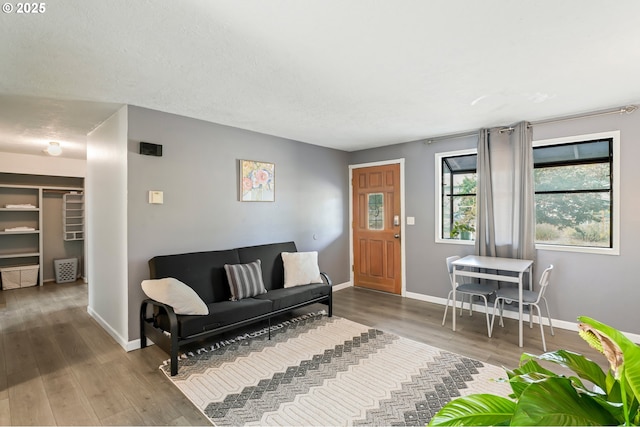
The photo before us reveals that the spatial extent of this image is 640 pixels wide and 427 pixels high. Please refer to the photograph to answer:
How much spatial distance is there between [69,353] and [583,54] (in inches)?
195

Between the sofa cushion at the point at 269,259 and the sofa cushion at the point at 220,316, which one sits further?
the sofa cushion at the point at 269,259

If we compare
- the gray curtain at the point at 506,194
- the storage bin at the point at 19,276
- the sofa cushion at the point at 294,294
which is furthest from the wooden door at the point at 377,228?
the storage bin at the point at 19,276

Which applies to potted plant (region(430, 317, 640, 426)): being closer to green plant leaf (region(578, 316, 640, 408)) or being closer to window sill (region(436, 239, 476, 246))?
green plant leaf (region(578, 316, 640, 408))

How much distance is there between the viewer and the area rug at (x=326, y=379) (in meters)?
2.13

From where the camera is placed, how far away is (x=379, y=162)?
523 centimetres

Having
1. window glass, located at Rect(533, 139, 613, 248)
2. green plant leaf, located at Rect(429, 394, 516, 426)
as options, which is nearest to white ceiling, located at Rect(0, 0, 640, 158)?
window glass, located at Rect(533, 139, 613, 248)

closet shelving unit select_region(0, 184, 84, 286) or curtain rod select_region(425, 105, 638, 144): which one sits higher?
curtain rod select_region(425, 105, 638, 144)

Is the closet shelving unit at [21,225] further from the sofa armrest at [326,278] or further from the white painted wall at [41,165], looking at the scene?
the sofa armrest at [326,278]

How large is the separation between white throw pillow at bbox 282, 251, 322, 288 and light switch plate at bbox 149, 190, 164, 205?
1.62 metres

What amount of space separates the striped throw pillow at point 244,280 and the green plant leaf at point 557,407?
3068 mm

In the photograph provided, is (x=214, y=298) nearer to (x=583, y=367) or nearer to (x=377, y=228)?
(x=377, y=228)

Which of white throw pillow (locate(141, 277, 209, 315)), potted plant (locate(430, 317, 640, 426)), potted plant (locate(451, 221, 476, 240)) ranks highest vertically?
potted plant (locate(451, 221, 476, 240))

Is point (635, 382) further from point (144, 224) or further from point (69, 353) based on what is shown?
point (69, 353)

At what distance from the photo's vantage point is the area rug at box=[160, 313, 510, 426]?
2127mm
